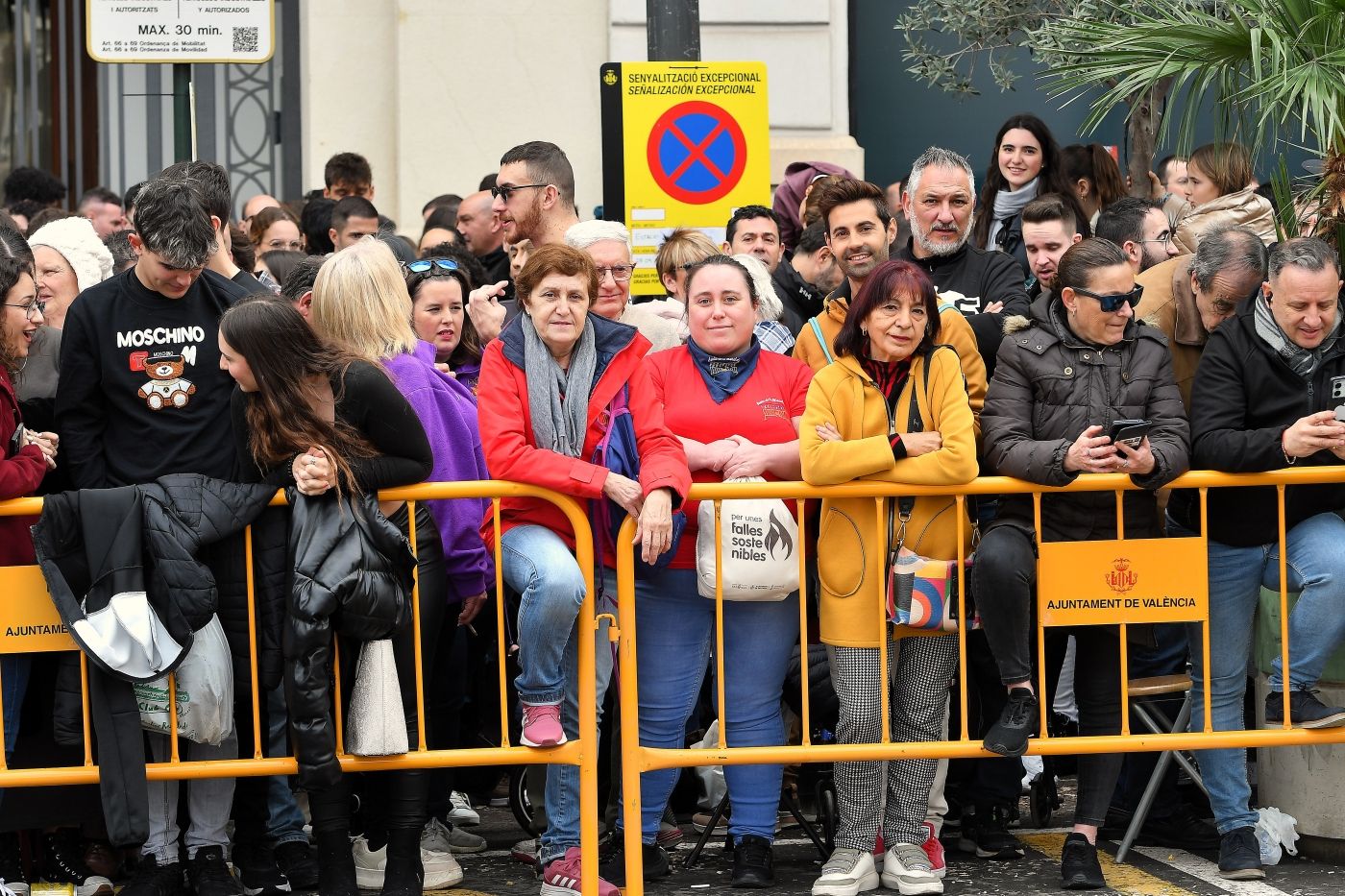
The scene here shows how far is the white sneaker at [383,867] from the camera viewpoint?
6320 millimetres

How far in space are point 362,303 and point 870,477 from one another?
1.72m

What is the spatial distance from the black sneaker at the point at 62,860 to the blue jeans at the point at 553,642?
1.55 metres

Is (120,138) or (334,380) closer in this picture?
(334,380)

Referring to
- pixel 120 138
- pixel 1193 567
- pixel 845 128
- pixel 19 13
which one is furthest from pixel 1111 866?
pixel 19 13

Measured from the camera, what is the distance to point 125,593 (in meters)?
5.64

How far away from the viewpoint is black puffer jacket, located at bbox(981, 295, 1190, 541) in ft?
20.3

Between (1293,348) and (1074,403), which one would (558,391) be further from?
(1293,348)

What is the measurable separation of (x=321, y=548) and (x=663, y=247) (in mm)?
2677

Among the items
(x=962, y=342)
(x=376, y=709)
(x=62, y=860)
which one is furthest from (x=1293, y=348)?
(x=62, y=860)

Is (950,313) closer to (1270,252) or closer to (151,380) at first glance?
(1270,252)

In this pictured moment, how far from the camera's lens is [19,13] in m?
14.9

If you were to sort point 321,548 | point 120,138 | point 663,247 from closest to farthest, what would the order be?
point 321,548 → point 663,247 → point 120,138

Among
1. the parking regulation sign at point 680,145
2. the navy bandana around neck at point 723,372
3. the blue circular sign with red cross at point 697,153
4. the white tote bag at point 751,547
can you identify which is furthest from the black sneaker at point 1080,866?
the blue circular sign with red cross at point 697,153

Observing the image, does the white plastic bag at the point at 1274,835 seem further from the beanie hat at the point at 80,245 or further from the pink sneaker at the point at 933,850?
the beanie hat at the point at 80,245
